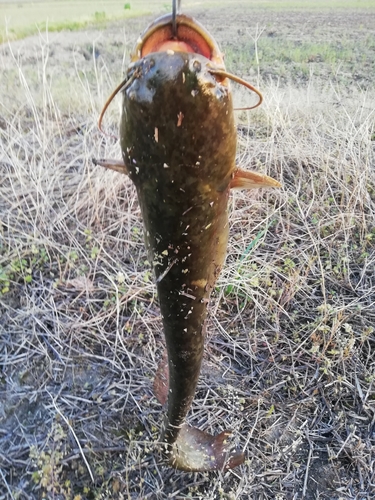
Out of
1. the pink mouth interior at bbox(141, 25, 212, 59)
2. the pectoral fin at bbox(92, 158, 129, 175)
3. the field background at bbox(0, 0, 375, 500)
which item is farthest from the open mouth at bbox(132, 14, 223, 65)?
the field background at bbox(0, 0, 375, 500)

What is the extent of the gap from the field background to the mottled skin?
2.62 feet

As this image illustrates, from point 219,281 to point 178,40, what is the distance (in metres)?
1.24

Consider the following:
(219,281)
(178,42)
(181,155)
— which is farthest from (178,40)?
(219,281)

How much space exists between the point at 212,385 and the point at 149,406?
9.2 inches

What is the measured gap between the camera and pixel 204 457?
1.19 m

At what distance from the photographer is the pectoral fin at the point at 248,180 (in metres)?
0.58

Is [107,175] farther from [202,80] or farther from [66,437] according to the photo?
[202,80]

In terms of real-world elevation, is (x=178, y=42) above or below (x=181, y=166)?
above

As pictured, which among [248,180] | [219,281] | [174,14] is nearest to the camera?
[174,14]

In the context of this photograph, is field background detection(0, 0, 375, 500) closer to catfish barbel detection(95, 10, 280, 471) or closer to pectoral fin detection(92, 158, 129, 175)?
catfish barbel detection(95, 10, 280, 471)

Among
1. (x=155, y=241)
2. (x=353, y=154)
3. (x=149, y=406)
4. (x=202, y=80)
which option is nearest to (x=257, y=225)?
(x=353, y=154)

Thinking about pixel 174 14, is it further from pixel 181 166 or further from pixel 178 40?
pixel 181 166

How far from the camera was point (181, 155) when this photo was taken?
489 mm

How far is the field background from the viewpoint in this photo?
4.20ft
